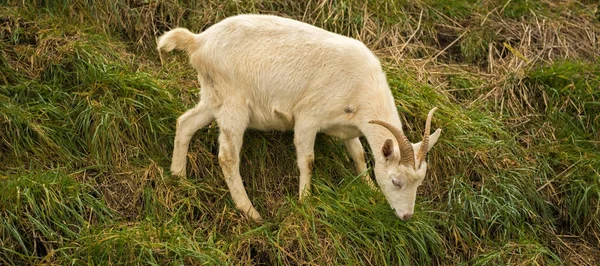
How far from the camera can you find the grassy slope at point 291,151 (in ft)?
21.3

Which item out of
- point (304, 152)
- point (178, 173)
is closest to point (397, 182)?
point (304, 152)

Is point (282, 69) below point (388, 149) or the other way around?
the other way around

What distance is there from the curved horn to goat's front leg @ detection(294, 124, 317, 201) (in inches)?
25.4

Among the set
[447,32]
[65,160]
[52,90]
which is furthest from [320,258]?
[447,32]

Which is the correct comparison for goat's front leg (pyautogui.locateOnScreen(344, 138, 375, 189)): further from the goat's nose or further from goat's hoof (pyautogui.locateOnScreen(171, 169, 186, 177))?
goat's hoof (pyautogui.locateOnScreen(171, 169, 186, 177))

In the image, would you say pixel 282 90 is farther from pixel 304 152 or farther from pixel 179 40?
pixel 179 40

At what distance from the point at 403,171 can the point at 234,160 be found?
4.24 feet

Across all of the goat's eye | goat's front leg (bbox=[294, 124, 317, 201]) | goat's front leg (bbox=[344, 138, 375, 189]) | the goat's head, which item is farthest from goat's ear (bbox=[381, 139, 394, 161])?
goat's front leg (bbox=[344, 138, 375, 189])

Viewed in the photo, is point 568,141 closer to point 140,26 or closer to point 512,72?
point 512,72

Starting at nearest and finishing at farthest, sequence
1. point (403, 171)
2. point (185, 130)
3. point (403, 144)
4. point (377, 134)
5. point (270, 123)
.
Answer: point (403, 144) → point (403, 171) → point (377, 134) → point (270, 123) → point (185, 130)

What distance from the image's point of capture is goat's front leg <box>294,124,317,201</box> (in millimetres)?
6820

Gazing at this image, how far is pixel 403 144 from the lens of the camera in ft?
20.7

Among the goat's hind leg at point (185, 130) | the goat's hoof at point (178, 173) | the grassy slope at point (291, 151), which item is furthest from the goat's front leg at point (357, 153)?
the goat's hoof at point (178, 173)

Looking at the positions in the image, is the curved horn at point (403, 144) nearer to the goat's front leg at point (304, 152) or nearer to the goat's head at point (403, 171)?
the goat's head at point (403, 171)
